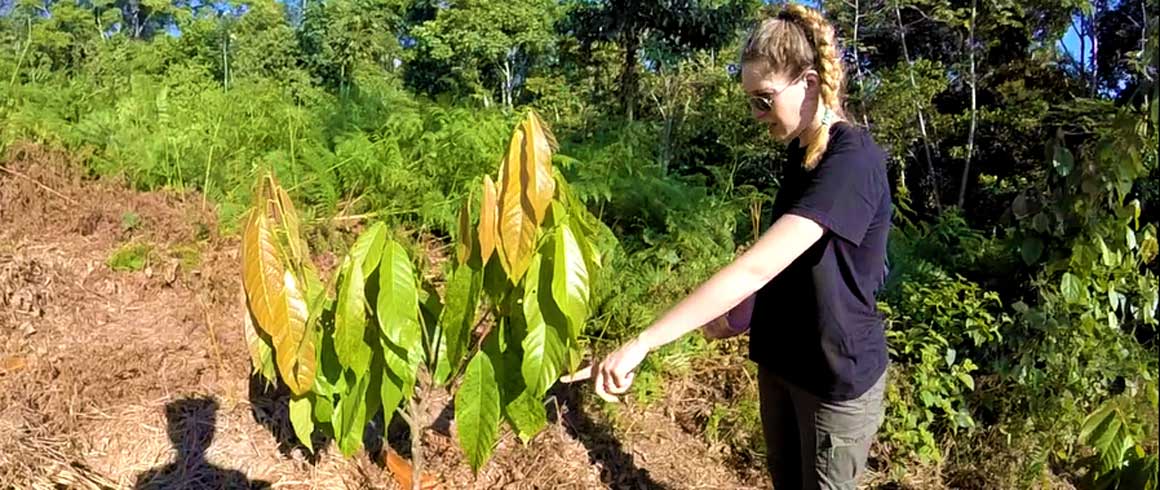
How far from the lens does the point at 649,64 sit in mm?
8688

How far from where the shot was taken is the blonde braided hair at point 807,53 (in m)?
1.57

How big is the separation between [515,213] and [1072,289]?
2.06 meters

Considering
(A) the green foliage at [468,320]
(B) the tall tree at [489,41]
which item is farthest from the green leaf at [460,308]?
(B) the tall tree at [489,41]

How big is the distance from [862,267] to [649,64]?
7.28 meters

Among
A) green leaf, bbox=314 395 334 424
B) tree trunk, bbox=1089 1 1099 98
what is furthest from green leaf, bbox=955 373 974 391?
tree trunk, bbox=1089 1 1099 98

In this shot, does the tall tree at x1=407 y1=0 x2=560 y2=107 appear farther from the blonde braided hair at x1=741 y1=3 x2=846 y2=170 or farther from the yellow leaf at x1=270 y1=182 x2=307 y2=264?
the blonde braided hair at x1=741 y1=3 x2=846 y2=170

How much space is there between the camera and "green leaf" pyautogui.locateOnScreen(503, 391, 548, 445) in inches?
74.7

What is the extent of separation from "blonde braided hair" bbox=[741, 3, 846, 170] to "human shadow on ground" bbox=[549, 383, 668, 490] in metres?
1.59

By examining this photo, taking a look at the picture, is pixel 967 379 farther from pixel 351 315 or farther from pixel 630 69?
pixel 630 69

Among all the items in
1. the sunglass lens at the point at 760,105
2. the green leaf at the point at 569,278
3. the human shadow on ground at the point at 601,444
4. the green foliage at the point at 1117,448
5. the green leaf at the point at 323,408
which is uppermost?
the sunglass lens at the point at 760,105

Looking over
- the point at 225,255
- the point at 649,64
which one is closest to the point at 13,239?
the point at 225,255

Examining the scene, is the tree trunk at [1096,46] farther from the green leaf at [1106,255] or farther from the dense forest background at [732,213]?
the green leaf at [1106,255]

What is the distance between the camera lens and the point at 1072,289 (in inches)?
110

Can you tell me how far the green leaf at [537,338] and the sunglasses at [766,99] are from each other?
0.52 metres
